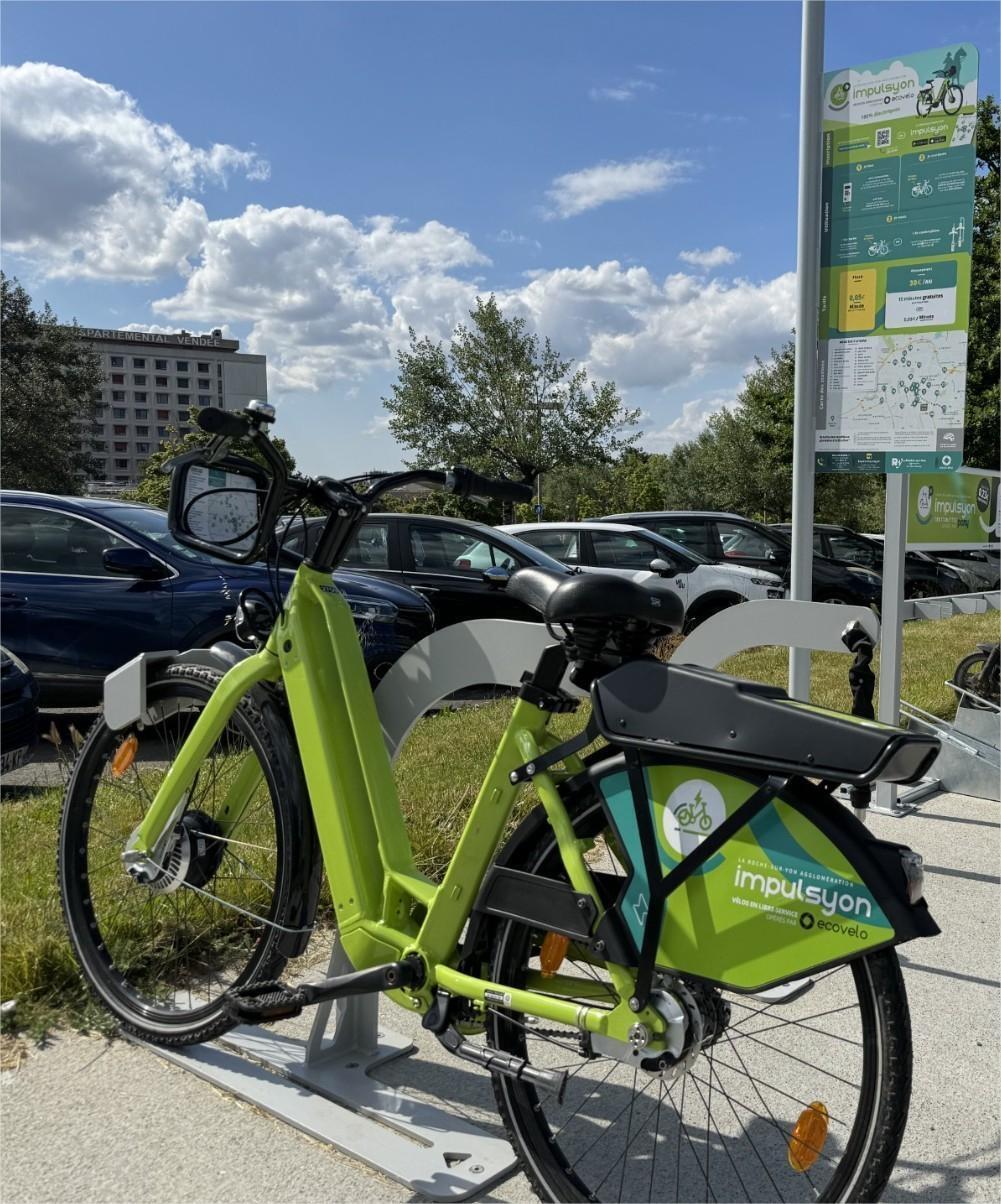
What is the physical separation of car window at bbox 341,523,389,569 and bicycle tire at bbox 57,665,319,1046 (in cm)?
673

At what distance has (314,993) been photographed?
2.41 metres

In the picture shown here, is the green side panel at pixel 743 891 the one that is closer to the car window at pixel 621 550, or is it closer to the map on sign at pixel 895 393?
the map on sign at pixel 895 393

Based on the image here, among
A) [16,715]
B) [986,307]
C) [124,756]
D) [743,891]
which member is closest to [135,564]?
[16,715]

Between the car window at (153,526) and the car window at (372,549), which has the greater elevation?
the car window at (153,526)

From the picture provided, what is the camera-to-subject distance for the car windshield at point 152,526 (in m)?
7.08

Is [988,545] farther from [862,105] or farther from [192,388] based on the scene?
[192,388]

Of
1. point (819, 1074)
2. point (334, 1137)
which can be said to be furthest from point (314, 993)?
point (819, 1074)

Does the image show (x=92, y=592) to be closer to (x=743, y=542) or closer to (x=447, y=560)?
(x=447, y=560)

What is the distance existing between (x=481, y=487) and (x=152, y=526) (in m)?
5.15

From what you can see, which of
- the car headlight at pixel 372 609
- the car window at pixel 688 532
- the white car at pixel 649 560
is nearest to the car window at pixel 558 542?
the white car at pixel 649 560

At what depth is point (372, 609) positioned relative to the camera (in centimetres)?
754

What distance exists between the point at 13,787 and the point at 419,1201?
4597mm

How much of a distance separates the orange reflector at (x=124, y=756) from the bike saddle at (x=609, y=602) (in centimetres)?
140

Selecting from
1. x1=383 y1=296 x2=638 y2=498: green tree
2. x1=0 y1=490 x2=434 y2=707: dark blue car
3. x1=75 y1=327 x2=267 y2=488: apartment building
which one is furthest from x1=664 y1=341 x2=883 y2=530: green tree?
x1=75 y1=327 x2=267 y2=488: apartment building
